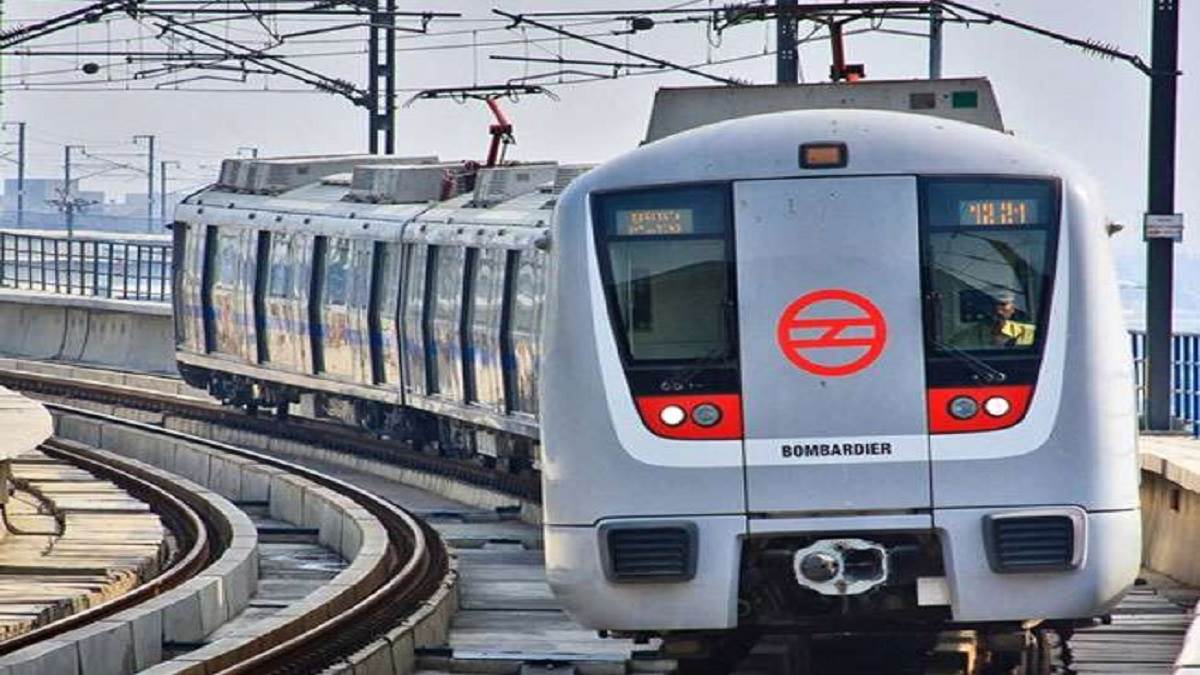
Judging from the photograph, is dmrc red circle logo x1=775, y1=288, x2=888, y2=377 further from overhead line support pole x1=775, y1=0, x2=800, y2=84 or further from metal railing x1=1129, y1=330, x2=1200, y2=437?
overhead line support pole x1=775, y1=0, x2=800, y2=84

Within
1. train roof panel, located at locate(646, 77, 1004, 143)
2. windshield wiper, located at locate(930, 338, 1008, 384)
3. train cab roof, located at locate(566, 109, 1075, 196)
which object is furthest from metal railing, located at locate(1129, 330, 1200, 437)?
windshield wiper, located at locate(930, 338, 1008, 384)

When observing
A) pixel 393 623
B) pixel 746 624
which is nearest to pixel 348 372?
pixel 393 623

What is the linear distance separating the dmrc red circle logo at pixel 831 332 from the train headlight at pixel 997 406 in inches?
20.1

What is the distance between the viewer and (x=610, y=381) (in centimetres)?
1451

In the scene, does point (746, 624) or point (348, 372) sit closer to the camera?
point (746, 624)

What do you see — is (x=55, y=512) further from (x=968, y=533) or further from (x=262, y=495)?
(x=968, y=533)

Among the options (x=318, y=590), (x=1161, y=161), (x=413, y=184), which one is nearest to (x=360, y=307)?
(x=413, y=184)

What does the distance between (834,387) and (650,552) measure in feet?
3.38

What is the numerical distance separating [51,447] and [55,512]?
653cm

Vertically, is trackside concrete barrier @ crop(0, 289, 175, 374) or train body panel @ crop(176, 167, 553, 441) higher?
train body panel @ crop(176, 167, 553, 441)

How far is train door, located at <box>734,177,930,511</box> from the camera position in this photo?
14234 millimetres

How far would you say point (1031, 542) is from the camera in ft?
46.6

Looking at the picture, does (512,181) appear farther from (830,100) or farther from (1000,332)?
(1000,332)

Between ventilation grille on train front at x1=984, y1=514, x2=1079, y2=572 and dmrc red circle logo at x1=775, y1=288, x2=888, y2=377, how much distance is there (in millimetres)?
870
